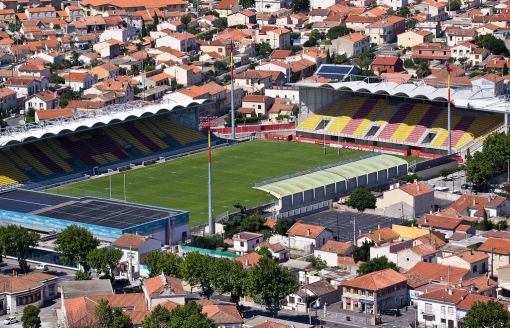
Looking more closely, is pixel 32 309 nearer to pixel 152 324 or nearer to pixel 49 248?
pixel 152 324

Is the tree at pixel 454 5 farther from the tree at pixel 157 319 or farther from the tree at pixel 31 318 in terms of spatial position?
the tree at pixel 157 319

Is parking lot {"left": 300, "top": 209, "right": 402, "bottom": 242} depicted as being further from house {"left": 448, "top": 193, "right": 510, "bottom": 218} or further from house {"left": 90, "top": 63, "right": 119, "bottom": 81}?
house {"left": 90, "top": 63, "right": 119, "bottom": 81}

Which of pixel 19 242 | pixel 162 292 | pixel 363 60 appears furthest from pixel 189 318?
pixel 363 60

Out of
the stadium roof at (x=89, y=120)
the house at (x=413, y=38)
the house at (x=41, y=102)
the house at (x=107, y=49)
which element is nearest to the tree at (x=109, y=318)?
the stadium roof at (x=89, y=120)

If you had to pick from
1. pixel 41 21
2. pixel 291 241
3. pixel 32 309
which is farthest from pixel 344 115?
pixel 41 21

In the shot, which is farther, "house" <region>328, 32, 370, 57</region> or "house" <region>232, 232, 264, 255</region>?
"house" <region>328, 32, 370, 57</region>

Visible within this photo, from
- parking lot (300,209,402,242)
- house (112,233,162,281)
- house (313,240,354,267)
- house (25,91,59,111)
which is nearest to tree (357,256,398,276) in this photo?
house (313,240,354,267)
